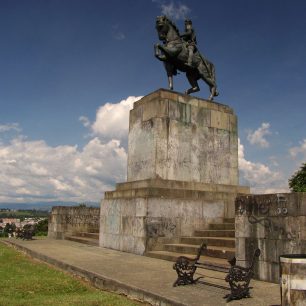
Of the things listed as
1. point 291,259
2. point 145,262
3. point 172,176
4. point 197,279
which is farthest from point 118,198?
point 291,259

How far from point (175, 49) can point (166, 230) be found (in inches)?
240

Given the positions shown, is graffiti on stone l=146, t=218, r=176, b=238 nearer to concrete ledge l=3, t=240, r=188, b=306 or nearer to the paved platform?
the paved platform

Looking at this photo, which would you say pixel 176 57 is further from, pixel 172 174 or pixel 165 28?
pixel 172 174

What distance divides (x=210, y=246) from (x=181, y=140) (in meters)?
4.06

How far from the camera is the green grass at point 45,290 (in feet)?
19.6

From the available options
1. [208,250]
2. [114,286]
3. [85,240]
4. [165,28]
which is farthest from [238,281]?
[85,240]

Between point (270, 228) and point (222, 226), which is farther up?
point (270, 228)

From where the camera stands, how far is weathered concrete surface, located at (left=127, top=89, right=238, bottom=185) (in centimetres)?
1260

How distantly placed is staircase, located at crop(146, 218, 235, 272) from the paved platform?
0.58 meters

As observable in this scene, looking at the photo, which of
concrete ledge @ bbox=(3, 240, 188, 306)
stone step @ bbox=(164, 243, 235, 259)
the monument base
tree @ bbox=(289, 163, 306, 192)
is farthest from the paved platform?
tree @ bbox=(289, 163, 306, 192)

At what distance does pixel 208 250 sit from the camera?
9.40 m

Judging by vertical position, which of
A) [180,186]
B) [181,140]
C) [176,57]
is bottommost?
[180,186]

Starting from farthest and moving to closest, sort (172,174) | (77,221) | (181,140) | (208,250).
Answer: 1. (77,221)
2. (181,140)
3. (172,174)
4. (208,250)

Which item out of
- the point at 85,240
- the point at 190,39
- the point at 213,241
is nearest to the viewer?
the point at 213,241
